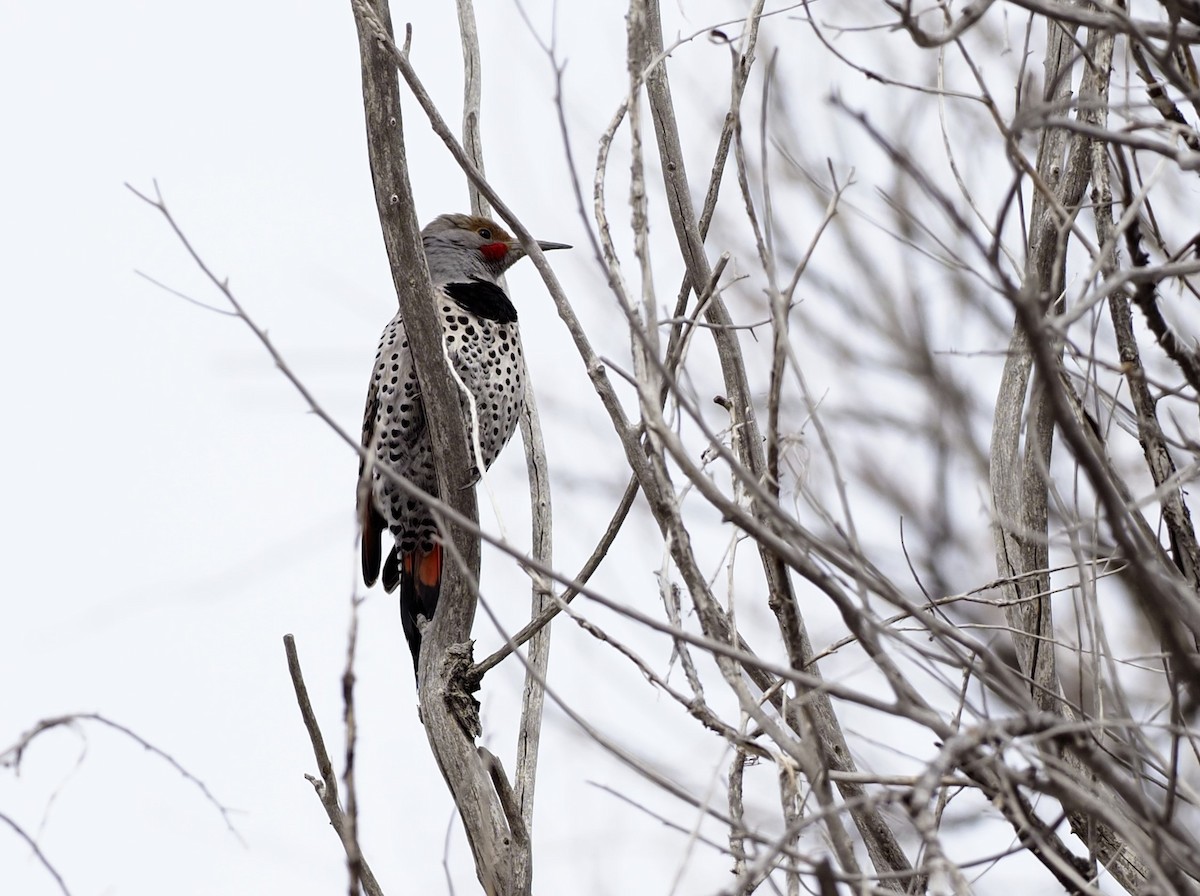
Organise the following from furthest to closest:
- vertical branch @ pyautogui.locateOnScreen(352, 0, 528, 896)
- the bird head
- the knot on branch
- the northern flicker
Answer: the bird head < the northern flicker < the knot on branch < vertical branch @ pyautogui.locateOnScreen(352, 0, 528, 896)

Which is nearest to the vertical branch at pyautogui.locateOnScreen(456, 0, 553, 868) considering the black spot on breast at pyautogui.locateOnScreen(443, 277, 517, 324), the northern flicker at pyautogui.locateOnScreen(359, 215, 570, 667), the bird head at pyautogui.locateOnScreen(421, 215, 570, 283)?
the northern flicker at pyautogui.locateOnScreen(359, 215, 570, 667)

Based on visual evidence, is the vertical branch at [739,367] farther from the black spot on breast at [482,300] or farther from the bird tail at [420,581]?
the black spot on breast at [482,300]

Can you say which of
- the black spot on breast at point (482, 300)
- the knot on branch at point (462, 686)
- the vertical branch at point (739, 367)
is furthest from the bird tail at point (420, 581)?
the vertical branch at point (739, 367)

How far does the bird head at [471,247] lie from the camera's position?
184 inches

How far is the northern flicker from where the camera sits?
13.4 ft

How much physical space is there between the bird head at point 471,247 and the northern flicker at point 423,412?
34mm

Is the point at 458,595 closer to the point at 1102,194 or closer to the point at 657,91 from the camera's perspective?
the point at 657,91

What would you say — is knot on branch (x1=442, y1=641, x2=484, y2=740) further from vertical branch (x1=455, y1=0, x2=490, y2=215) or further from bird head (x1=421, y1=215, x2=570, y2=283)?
bird head (x1=421, y1=215, x2=570, y2=283)

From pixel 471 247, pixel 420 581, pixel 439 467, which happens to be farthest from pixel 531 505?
pixel 471 247

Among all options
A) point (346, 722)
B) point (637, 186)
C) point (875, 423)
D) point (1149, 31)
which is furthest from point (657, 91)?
point (875, 423)

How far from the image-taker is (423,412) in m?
4.18

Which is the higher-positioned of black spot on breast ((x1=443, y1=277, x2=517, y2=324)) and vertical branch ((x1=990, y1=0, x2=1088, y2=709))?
black spot on breast ((x1=443, y1=277, x2=517, y2=324))

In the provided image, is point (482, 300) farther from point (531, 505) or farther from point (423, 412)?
point (531, 505)

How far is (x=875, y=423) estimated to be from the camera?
20.8 feet
